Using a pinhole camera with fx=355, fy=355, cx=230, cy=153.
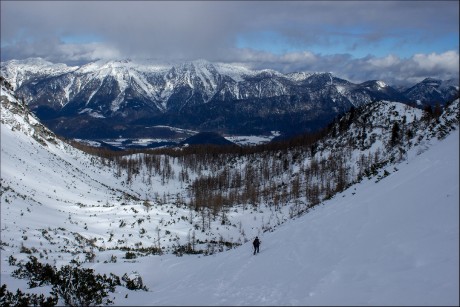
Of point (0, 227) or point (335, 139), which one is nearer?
point (0, 227)

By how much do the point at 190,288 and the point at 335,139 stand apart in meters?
161

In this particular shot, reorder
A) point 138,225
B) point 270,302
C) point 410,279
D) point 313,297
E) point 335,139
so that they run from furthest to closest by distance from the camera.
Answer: point 335,139 < point 138,225 < point 270,302 < point 313,297 < point 410,279

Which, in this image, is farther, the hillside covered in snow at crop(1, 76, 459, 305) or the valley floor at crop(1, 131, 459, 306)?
the hillside covered in snow at crop(1, 76, 459, 305)

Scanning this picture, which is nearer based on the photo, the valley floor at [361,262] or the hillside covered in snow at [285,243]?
the valley floor at [361,262]

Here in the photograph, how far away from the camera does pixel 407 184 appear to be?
22609mm

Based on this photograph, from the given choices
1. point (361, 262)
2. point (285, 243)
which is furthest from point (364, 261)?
point (285, 243)

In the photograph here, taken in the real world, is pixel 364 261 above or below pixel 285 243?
above

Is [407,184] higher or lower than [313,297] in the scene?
higher

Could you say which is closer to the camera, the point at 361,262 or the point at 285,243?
the point at 361,262

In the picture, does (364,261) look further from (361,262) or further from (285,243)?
(285,243)

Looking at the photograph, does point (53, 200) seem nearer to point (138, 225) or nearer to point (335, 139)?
point (138, 225)

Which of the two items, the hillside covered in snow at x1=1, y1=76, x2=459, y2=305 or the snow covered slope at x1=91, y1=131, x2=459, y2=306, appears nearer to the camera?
the snow covered slope at x1=91, y1=131, x2=459, y2=306

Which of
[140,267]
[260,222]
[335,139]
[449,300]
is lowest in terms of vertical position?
[260,222]

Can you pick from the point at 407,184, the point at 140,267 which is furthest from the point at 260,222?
the point at 407,184
